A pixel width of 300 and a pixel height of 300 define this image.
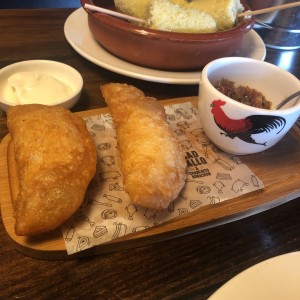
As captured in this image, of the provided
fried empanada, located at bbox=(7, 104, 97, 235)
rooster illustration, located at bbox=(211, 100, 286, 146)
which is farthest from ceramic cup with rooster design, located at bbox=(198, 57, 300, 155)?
fried empanada, located at bbox=(7, 104, 97, 235)

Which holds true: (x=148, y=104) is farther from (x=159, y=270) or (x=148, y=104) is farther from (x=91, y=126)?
(x=159, y=270)

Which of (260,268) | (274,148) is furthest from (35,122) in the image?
(274,148)

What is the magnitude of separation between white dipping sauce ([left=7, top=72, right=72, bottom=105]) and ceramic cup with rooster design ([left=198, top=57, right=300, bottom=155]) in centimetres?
40

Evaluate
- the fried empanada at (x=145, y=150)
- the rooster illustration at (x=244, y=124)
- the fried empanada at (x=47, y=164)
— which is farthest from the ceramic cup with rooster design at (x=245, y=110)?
the fried empanada at (x=47, y=164)

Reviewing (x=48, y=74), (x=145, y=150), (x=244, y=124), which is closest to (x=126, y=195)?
(x=145, y=150)

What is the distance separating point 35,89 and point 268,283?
2.46 ft

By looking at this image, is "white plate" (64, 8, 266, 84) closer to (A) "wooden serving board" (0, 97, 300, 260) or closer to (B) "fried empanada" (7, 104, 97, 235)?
(A) "wooden serving board" (0, 97, 300, 260)

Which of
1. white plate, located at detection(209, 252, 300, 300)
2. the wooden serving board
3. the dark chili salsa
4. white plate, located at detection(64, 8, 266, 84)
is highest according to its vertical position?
white plate, located at detection(209, 252, 300, 300)

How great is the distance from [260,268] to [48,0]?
84.4 inches

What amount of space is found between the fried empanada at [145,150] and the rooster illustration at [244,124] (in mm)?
127

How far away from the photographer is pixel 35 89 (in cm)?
90

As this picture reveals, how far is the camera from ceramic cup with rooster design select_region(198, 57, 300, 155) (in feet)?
2.46

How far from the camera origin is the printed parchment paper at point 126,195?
633 millimetres

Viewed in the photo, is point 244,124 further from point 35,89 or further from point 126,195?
point 35,89
